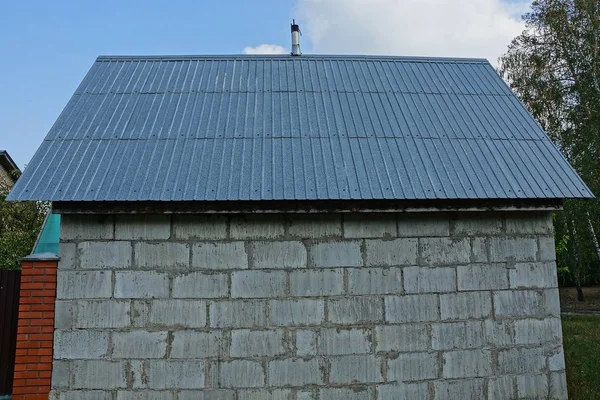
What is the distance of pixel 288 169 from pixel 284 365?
6.93 feet

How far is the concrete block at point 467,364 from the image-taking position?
549 centimetres

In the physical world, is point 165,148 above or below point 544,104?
below

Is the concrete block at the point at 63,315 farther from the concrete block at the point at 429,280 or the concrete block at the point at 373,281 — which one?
the concrete block at the point at 429,280

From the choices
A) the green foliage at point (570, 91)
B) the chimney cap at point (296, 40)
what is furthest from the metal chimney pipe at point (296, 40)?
the green foliage at point (570, 91)

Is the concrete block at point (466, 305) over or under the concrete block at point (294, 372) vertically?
over

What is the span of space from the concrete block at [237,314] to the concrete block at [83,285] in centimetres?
114

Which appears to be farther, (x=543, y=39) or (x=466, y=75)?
(x=543, y=39)

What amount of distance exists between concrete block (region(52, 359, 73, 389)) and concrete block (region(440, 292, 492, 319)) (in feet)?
13.1

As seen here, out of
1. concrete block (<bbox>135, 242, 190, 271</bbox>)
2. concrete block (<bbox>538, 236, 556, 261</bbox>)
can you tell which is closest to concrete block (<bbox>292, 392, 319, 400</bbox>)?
concrete block (<bbox>135, 242, 190, 271</bbox>)

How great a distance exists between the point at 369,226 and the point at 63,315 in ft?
11.1

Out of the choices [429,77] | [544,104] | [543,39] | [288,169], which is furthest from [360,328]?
[543,39]

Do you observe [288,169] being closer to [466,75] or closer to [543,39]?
[466,75]

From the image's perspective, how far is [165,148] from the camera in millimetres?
6035

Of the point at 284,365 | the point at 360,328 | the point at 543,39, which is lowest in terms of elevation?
the point at 284,365
